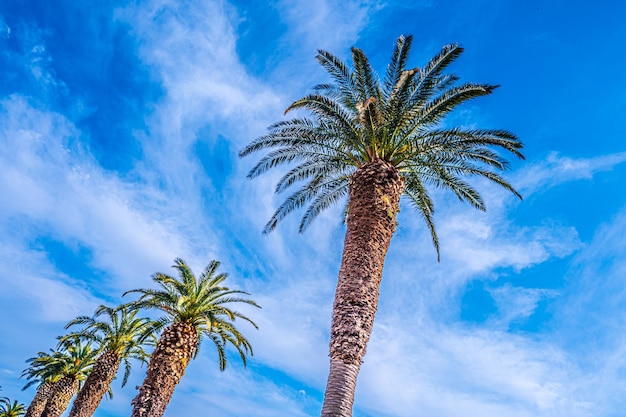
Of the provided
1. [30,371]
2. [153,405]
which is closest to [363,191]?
[153,405]

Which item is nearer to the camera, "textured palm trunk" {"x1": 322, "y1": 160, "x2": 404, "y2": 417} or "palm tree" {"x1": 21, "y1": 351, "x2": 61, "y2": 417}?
"textured palm trunk" {"x1": 322, "y1": 160, "x2": 404, "y2": 417}

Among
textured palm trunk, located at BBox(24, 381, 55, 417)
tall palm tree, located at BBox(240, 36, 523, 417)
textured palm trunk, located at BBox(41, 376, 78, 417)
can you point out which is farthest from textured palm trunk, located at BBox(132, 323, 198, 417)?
textured palm trunk, located at BBox(24, 381, 55, 417)

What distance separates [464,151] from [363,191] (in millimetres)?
3899

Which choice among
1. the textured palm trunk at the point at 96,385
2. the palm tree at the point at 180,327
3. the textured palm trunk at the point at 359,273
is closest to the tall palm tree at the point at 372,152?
the textured palm trunk at the point at 359,273

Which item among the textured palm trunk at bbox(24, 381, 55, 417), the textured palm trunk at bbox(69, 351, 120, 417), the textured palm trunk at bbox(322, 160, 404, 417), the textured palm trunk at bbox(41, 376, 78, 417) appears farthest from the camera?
the textured palm trunk at bbox(24, 381, 55, 417)

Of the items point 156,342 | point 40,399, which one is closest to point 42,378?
point 40,399

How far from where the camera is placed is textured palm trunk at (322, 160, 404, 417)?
30.9 ft

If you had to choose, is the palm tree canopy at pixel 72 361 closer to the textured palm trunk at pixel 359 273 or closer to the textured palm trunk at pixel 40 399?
Answer: the textured palm trunk at pixel 40 399

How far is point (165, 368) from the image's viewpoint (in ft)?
60.9

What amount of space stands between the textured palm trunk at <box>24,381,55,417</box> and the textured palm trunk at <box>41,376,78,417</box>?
1734 millimetres

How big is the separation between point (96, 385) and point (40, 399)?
38.6 ft

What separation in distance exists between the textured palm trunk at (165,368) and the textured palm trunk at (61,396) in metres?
17.1

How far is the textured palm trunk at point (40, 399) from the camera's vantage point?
107 feet

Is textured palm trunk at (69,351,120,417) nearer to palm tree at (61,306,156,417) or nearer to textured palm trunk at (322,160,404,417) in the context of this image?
Result: palm tree at (61,306,156,417)
